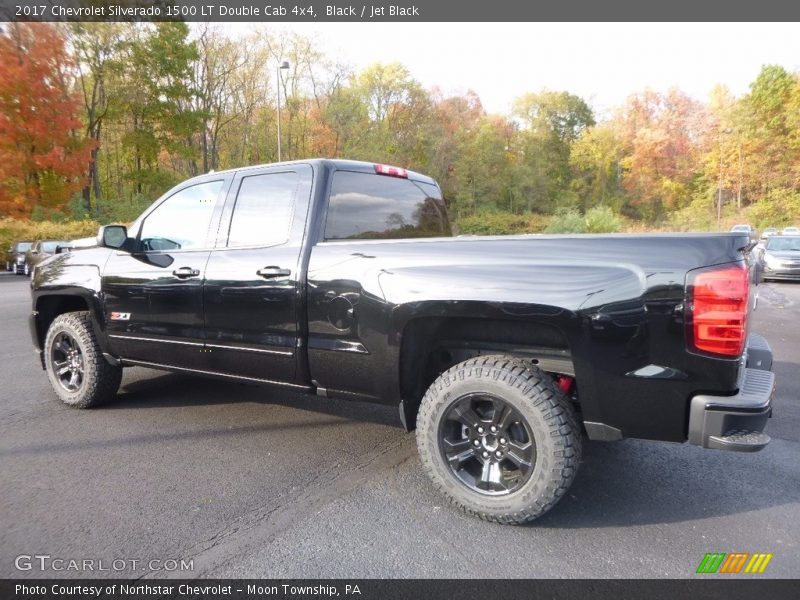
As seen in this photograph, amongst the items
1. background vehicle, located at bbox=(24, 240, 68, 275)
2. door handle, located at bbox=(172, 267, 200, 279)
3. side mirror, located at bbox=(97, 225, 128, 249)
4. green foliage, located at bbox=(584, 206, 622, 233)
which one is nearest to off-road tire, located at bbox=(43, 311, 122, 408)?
side mirror, located at bbox=(97, 225, 128, 249)

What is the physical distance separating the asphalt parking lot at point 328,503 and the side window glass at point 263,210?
1.49m

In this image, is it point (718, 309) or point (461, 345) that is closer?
point (718, 309)

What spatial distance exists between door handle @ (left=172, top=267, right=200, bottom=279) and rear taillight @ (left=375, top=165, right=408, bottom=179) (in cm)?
151

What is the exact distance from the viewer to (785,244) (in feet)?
56.7

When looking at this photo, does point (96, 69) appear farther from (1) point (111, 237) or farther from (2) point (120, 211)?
(1) point (111, 237)

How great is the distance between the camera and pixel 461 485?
9.44 feet

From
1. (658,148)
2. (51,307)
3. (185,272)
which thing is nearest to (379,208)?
(185,272)

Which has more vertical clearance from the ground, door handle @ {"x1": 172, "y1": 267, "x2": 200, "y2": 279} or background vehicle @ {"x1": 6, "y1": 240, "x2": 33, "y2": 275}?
door handle @ {"x1": 172, "y1": 267, "x2": 200, "y2": 279}

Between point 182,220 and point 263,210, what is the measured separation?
0.89 metres

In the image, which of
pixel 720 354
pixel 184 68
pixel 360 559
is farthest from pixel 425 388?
pixel 184 68

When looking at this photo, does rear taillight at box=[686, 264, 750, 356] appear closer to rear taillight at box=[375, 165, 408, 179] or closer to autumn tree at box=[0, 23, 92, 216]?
rear taillight at box=[375, 165, 408, 179]

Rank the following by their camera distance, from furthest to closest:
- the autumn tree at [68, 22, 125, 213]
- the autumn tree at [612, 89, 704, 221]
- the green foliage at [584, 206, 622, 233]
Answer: the autumn tree at [612, 89, 704, 221], the autumn tree at [68, 22, 125, 213], the green foliage at [584, 206, 622, 233]

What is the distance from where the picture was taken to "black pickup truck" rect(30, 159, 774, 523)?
242 centimetres

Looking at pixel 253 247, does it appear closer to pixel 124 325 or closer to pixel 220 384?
pixel 124 325
